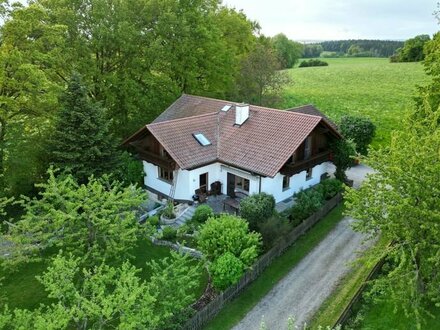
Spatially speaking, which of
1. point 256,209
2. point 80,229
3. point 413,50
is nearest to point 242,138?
point 256,209

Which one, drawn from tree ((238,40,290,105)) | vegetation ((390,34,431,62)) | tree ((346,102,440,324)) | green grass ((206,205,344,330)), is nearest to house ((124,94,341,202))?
green grass ((206,205,344,330))

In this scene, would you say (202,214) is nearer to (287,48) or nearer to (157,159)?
(157,159)

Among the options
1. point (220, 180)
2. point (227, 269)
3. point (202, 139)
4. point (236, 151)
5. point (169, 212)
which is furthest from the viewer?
point (220, 180)

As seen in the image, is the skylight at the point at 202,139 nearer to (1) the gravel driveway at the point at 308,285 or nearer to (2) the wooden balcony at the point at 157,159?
(2) the wooden balcony at the point at 157,159

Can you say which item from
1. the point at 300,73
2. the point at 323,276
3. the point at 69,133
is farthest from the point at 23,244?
the point at 300,73

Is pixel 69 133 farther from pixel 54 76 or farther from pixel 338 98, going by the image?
pixel 338 98

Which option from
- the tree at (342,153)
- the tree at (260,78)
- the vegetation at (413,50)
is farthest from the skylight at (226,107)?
the vegetation at (413,50)
